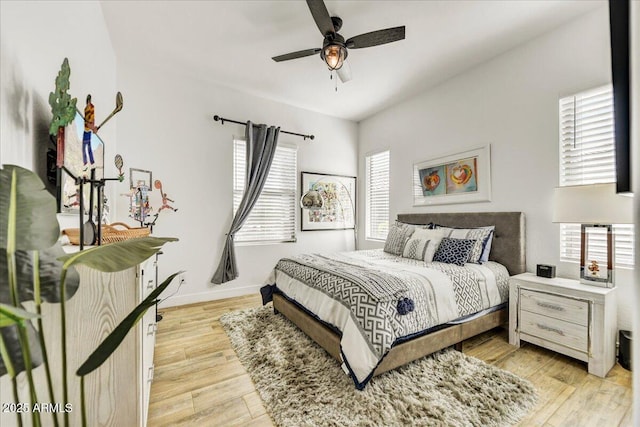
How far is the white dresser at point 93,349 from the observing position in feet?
2.85

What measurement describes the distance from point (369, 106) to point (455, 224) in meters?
2.28

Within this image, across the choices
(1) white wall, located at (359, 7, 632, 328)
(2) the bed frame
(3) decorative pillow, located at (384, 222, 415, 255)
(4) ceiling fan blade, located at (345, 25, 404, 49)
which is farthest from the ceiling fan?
(2) the bed frame

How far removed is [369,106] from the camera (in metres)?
4.20

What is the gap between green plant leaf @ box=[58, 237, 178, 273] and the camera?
62 cm

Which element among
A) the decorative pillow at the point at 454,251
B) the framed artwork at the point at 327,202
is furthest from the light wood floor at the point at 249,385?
the framed artwork at the point at 327,202

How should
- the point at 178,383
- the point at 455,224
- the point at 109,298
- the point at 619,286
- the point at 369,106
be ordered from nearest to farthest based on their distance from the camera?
the point at 109,298 → the point at 178,383 → the point at 619,286 → the point at 455,224 → the point at 369,106

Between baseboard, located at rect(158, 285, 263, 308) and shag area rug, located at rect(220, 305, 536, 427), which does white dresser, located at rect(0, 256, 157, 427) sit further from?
baseboard, located at rect(158, 285, 263, 308)

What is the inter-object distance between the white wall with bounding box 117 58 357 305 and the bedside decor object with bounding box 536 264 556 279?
9.97ft

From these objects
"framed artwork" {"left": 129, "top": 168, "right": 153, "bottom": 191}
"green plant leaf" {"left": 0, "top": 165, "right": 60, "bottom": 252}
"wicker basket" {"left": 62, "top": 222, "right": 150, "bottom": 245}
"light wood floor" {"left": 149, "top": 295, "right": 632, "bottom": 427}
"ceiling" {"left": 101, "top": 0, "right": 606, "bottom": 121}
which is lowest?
"light wood floor" {"left": 149, "top": 295, "right": 632, "bottom": 427}

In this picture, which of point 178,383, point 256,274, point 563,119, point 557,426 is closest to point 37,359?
point 178,383

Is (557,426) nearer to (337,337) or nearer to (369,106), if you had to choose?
(337,337)

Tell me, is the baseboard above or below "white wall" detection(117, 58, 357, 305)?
below

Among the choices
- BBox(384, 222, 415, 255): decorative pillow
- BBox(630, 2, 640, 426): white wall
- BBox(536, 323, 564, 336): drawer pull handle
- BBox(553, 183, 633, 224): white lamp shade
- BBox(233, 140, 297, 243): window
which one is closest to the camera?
BBox(630, 2, 640, 426): white wall

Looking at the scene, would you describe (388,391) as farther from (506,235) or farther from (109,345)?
(506,235)
